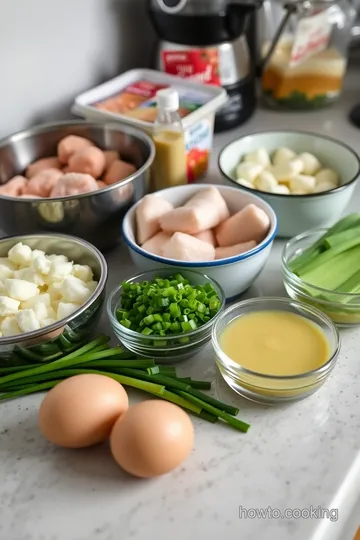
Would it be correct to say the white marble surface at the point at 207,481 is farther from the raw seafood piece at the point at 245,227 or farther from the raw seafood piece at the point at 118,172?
the raw seafood piece at the point at 118,172

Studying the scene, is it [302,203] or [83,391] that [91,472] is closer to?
[83,391]

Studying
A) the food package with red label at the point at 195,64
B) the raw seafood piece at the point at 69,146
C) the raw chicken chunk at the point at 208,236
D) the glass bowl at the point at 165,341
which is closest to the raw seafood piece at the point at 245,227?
the raw chicken chunk at the point at 208,236

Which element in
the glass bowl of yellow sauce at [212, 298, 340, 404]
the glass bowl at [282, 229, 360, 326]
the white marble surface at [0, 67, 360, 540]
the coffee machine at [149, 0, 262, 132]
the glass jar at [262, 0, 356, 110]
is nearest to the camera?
the white marble surface at [0, 67, 360, 540]

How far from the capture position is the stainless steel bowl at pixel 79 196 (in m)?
1.00

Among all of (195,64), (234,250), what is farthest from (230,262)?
(195,64)

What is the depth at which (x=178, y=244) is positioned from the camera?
3.06 feet

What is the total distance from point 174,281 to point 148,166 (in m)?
0.26

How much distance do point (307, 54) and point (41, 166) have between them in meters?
0.68

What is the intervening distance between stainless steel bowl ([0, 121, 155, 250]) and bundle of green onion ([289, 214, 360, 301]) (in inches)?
11.6

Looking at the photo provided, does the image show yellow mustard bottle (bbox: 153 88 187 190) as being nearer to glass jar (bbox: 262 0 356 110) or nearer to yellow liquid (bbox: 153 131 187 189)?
yellow liquid (bbox: 153 131 187 189)

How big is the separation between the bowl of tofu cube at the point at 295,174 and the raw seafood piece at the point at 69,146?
0.84ft

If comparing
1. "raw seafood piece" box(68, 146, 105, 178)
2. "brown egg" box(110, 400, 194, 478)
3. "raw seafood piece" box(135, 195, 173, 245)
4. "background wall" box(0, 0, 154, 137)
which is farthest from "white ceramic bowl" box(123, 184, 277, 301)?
"background wall" box(0, 0, 154, 137)

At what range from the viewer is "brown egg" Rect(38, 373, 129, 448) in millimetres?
712

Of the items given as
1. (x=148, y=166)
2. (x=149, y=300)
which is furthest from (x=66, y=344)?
(x=148, y=166)
